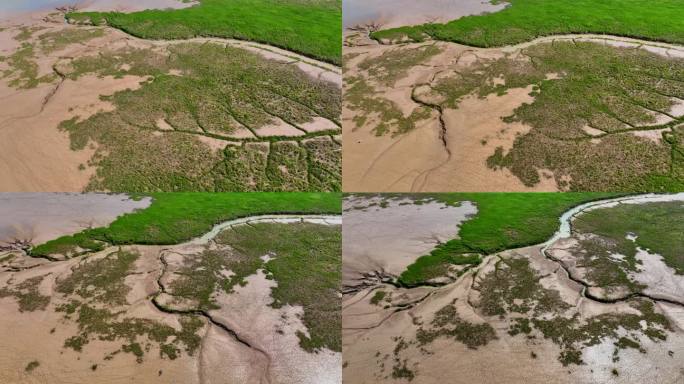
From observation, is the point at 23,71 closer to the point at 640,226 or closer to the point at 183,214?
the point at 183,214

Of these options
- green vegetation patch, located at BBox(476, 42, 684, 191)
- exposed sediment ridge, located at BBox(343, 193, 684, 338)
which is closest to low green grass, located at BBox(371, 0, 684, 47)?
green vegetation patch, located at BBox(476, 42, 684, 191)

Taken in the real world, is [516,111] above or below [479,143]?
above

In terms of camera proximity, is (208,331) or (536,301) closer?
(208,331)

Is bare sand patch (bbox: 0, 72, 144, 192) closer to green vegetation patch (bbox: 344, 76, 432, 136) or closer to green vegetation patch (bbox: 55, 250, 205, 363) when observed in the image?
green vegetation patch (bbox: 55, 250, 205, 363)

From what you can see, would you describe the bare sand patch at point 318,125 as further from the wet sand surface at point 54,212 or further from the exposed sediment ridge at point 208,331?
the wet sand surface at point 54,212

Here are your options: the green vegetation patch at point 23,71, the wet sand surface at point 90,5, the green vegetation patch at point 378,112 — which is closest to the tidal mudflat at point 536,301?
the green vegetation patch at point 378,112

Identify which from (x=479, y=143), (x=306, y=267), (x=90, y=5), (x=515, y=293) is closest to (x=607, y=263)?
(x=515, y=293)

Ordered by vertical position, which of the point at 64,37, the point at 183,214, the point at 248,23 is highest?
the point at 248,23

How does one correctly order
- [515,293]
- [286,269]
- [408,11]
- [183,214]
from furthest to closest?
[408,11] → [183,214] → [286,269] → [515,293]
